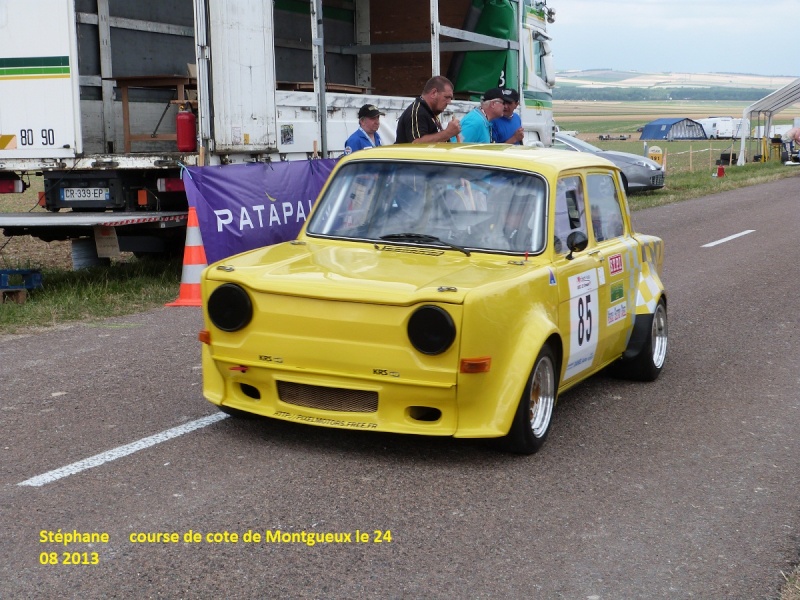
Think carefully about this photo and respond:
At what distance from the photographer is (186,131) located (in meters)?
10.9

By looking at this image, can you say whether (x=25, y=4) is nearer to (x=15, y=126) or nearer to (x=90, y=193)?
(x=15, y=126)

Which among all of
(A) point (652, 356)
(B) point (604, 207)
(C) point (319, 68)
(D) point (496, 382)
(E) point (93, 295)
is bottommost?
(A) point (652, 356)

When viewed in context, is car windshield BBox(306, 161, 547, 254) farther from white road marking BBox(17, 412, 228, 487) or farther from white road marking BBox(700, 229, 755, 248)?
white road marking BBox(700, 229, 755, 248)

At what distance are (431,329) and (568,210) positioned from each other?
5.46 feet

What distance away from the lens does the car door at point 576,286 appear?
582 cm

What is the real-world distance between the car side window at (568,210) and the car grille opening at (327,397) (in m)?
1.43

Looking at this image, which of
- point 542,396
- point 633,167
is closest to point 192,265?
point 542,396

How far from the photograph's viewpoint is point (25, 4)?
413 inches

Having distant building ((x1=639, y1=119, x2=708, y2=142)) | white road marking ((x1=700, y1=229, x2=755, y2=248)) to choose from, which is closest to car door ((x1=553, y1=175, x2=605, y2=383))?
white road marking ((x1=700, y1=229, x2=755, y2=248))

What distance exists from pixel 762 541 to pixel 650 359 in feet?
8.72

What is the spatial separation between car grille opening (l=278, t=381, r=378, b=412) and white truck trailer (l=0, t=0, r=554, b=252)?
5.46 m

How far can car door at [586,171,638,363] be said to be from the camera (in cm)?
644

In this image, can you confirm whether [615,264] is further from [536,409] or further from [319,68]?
[319,68]

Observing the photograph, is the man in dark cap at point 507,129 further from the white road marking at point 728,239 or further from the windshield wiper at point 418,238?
the windshield wiper at point 418,238
